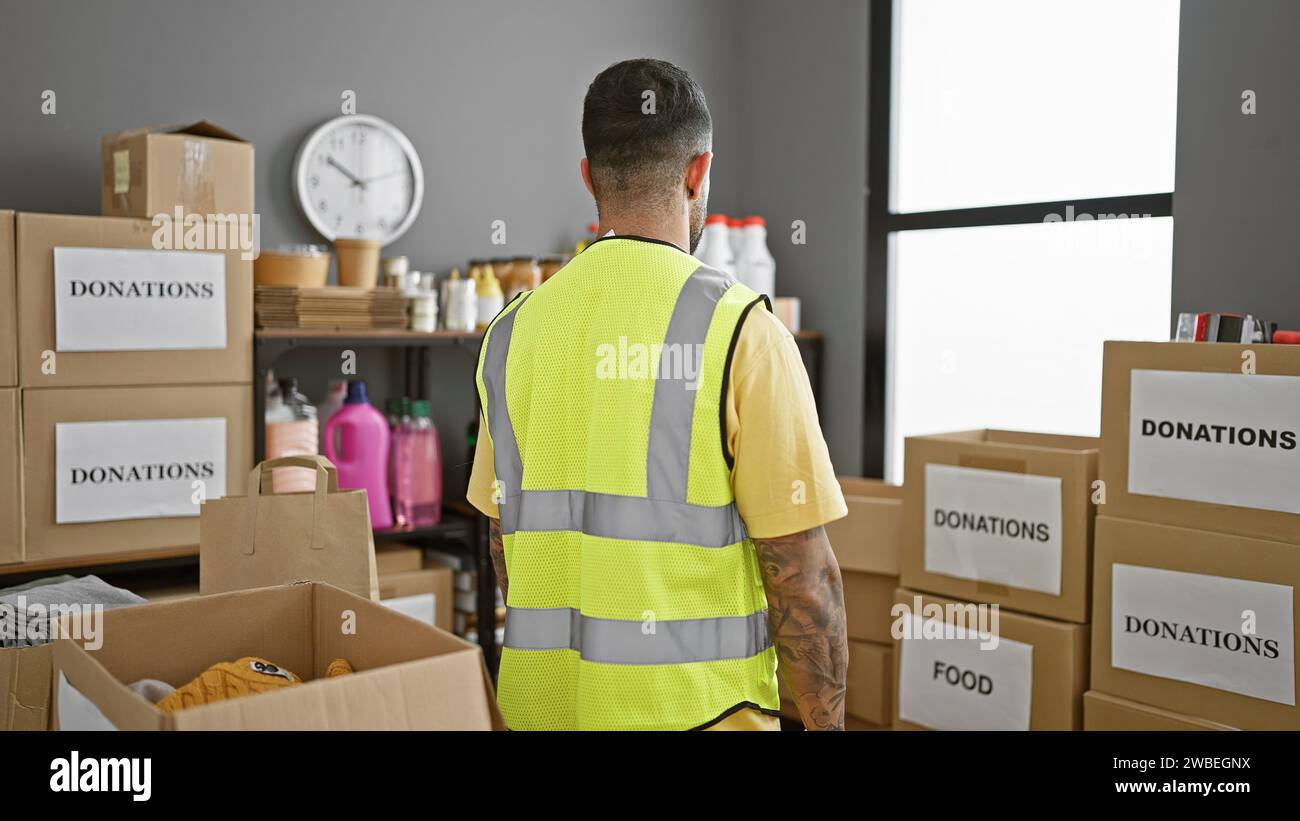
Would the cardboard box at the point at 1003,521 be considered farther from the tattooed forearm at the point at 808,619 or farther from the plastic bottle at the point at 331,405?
the plastic bottle at the point at 331,405

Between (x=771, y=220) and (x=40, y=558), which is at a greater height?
(x=771, y=220)

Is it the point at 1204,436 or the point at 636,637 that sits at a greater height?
the point at 1204,436

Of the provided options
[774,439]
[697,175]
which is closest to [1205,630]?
[774,439]

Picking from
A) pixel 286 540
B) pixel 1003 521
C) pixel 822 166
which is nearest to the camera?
pixel 286 540

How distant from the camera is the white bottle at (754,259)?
3881 mm

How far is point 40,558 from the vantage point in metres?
2.61

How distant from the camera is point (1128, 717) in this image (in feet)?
8.23

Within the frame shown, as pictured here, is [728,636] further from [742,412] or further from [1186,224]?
[1186,224]

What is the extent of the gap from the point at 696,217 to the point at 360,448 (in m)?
1.92

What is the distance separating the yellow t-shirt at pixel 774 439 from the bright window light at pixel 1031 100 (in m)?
2.21

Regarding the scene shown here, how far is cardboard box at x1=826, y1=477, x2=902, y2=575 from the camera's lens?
121 inches

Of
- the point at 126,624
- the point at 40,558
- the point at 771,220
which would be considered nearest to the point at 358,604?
the point at 126,624

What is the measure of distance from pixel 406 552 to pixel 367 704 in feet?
7.91

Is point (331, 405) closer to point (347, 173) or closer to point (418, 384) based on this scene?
point (418, 384)
